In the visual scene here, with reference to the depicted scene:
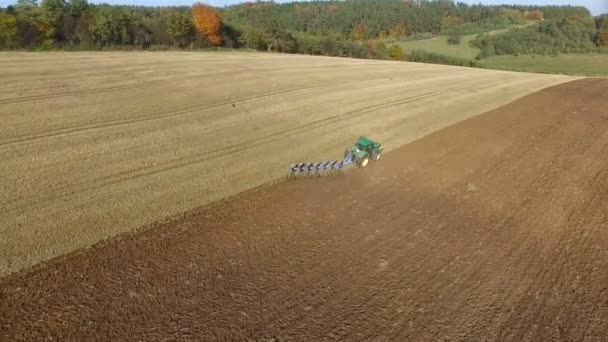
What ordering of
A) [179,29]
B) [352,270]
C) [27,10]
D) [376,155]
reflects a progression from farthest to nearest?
[179,29]
[27,10]
[376,155]
[352,270]

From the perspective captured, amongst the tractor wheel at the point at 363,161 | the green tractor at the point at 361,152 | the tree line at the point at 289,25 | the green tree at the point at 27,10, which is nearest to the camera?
the green tractor at the point at 361,152

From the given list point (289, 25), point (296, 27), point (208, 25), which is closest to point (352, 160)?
point (208, 25)

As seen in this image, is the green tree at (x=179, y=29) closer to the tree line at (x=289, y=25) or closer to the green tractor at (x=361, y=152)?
the tree line at (x=289, y=25)

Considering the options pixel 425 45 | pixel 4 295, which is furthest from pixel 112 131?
pixel 425 45

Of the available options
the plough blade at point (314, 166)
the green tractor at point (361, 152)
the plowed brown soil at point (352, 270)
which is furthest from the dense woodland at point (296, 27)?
the plowed brown soil at point (352, 270)

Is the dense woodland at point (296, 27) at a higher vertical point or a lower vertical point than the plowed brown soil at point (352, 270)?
higher

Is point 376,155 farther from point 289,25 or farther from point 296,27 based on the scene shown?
point 289,25

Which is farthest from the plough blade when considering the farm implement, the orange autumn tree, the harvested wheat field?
the orange autumn tree

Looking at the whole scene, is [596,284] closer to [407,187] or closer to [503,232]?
[503,232]
